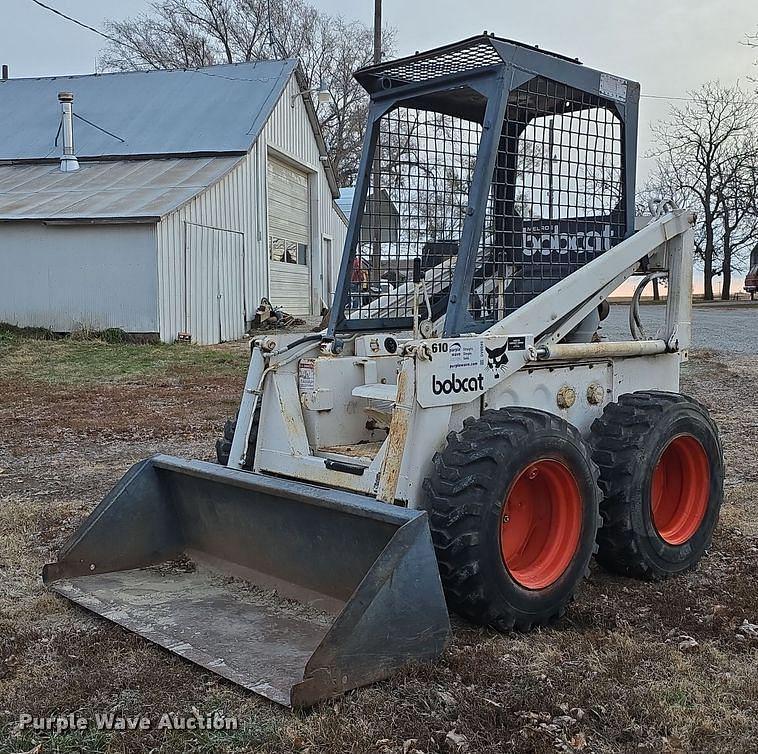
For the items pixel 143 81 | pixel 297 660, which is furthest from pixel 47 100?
pixel 297 660


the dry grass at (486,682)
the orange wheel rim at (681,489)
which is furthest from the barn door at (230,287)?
the orange wheel rim at (681,489)

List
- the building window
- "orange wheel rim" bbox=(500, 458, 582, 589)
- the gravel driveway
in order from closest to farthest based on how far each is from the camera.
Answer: "orange wheel rim" bbox=(500, 458, 582, 589) < the gravel driveway < the building window

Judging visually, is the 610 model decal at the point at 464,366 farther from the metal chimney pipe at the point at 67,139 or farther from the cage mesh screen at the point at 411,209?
the metal chimney pipe at the point at 67,139

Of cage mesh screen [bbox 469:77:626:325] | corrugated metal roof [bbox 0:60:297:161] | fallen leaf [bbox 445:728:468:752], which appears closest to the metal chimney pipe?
corrugated metal roof [bbox 0:60:297:161]

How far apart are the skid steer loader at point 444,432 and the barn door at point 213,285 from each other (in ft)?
45.8

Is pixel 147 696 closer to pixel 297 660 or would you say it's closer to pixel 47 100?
pixel 297 660

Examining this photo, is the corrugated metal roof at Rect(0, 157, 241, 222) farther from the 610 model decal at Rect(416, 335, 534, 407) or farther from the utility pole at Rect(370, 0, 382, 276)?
the 610 model decal at Rect(416, 335, 534, 407)

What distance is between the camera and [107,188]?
766 inches

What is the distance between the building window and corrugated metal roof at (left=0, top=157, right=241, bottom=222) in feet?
9.57

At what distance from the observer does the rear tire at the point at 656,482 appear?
4473 mm

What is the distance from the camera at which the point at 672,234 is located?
5.20 m

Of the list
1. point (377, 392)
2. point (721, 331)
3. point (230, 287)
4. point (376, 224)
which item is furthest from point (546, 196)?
point (721, 331)

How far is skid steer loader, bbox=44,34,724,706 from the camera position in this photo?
12.3 ft

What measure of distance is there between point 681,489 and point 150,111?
66.8 ft
